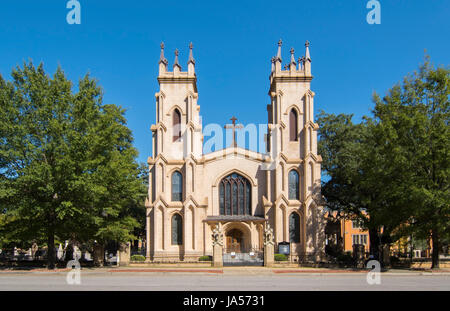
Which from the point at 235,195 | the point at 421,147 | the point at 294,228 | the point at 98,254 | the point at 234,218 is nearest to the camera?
the point at 421,147

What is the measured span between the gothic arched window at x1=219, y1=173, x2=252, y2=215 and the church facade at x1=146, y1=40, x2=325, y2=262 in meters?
0.10

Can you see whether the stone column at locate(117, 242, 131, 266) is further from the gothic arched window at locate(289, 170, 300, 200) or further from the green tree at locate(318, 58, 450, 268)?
the green tree at locate(318, 58, 450, 268)

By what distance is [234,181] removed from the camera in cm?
4050

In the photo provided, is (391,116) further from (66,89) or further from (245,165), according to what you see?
(66,89)

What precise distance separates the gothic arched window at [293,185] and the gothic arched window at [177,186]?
10243 mm

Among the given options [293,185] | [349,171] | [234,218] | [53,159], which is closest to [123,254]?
[53,159]

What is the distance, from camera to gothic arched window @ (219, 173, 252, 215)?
131 feet

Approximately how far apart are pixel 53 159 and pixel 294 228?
21.8 m

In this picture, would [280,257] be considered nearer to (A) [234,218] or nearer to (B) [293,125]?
(A) [234,218]

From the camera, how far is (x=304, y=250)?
1481 inches

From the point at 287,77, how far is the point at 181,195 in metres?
15.3

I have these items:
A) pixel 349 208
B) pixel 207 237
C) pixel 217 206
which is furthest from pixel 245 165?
pixel 349 208

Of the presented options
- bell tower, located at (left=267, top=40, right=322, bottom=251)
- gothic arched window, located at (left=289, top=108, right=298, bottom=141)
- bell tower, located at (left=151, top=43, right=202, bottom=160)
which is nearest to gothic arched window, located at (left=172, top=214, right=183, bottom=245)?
bell tower, located at (left=151, top=43, right=202, bottom=160)

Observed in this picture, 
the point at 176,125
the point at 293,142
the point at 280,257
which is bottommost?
the point at 280,257
